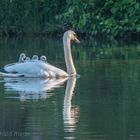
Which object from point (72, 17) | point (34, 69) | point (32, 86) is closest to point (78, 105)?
point (32, 86)

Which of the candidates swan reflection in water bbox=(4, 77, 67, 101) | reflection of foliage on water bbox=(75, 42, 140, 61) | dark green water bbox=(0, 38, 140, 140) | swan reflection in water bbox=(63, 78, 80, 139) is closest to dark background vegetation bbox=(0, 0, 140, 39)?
reflection of foliage on water bbox=(75, 42, 140, 61)

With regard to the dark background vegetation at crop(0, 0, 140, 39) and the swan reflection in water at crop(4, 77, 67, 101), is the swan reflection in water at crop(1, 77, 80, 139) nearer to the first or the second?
the swan reflection in water at crop(4, 77, 67, 101)

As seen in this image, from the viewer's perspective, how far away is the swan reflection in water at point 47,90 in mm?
10984

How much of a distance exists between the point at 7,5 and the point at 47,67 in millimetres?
21258

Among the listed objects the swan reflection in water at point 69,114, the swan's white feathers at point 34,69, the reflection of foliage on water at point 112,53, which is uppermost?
the reflection of foliage on water at point 112,53

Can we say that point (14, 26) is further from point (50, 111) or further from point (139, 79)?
point (50, 111)

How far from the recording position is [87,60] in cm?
2181

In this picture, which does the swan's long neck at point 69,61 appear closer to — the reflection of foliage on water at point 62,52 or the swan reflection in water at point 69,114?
the reflection of foliage on water at point 62,52

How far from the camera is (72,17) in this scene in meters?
36.8

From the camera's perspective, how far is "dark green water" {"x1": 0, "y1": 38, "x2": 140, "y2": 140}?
10.3 meters

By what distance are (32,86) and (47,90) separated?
80 centimetres

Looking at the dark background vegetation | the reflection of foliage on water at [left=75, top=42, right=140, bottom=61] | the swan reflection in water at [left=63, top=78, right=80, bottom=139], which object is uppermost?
the dark background vegetation

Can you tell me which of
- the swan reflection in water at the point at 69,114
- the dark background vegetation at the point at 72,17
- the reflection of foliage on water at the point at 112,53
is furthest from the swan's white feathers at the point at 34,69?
the dark background vegetation at the point at 72,17

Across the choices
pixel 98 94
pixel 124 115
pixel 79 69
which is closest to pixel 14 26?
pixel 79 69
